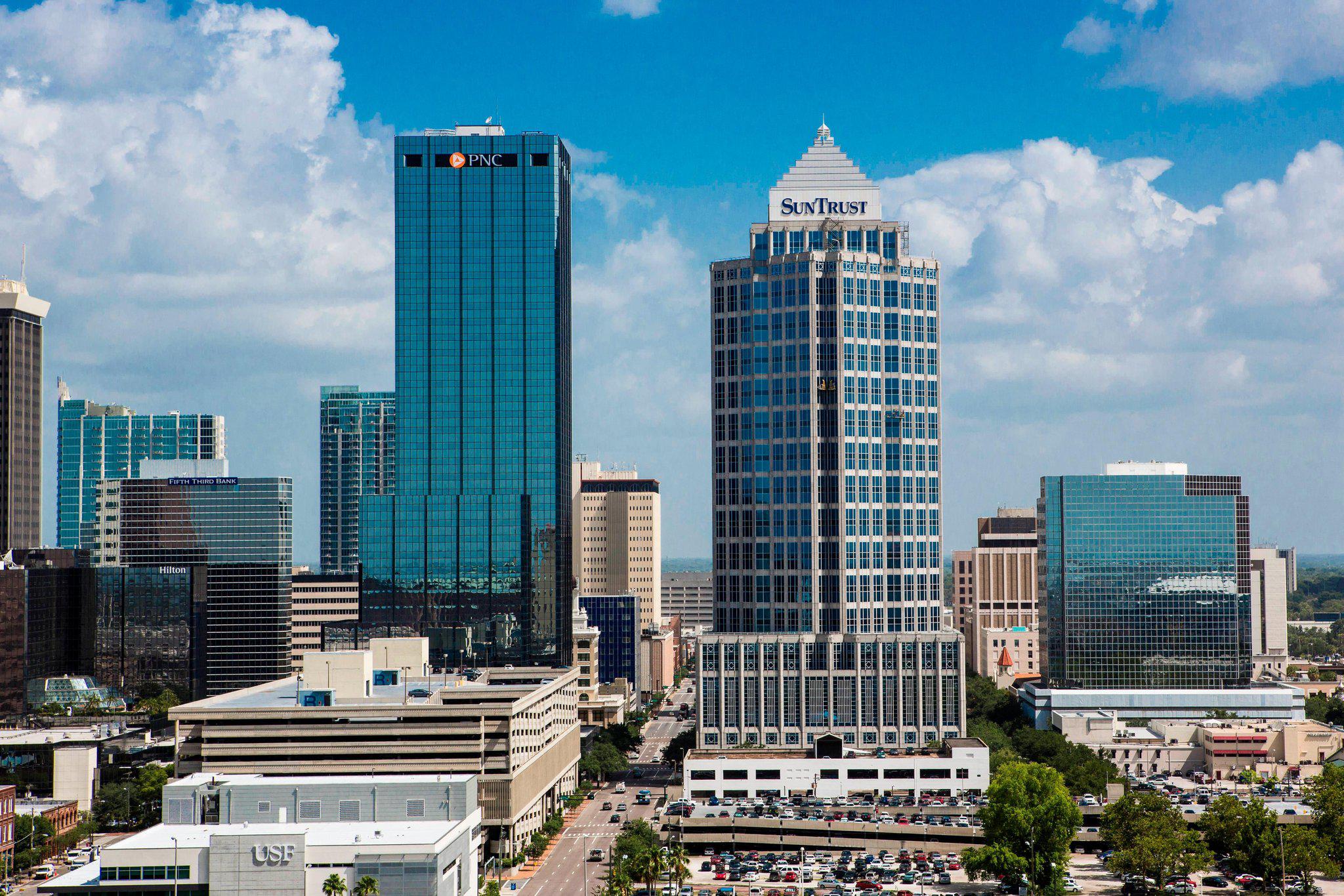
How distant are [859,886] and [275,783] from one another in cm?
7260

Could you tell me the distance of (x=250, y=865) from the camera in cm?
15425

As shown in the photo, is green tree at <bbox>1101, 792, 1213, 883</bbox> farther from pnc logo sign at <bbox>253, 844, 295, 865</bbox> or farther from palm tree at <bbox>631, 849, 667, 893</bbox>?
pnc logo sign at <bbox>253, 844, 295, 865</bbox>

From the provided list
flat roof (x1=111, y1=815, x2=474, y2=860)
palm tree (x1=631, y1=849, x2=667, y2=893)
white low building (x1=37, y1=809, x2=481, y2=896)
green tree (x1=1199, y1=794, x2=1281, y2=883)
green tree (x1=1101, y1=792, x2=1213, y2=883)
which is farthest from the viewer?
green tree (x1=1199, y1=794, x2=1281, y2=883)

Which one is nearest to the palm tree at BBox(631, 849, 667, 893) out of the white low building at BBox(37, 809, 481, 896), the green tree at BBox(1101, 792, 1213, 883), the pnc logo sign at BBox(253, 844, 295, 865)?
the white low building at BBox(37, 809, 481, 896)

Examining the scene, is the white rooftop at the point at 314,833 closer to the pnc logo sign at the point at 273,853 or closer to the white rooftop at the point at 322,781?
the pnc logo sign at the point at 273,853

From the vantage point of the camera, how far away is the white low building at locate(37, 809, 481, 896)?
15412cm

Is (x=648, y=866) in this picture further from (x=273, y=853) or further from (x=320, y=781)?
(x=273, y=853)

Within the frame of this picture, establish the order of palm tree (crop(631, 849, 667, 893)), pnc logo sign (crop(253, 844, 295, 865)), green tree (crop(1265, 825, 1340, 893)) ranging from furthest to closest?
green tree (crop(1265, 825, 1340, 893))
palm tree (crop(631, 849, 667, 893))
pnc logo sign (crop(253, 844, 295, 865))

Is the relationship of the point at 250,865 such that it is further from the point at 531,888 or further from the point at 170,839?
the point at 531,888

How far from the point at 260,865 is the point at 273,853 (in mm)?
1679

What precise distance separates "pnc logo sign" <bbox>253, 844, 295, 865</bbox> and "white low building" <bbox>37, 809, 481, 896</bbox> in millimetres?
66

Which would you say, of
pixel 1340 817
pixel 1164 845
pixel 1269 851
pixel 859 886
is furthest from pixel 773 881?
pixel 1340 817

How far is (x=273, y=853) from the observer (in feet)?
506

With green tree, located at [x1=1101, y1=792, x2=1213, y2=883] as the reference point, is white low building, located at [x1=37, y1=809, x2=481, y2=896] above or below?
above
